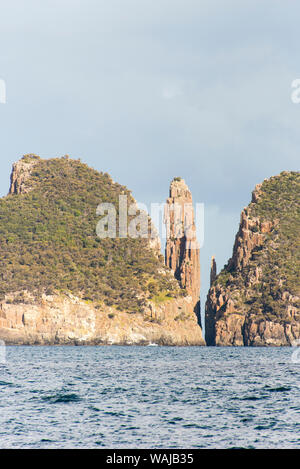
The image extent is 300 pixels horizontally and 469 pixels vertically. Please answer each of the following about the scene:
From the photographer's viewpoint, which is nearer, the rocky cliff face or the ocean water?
the ocean water

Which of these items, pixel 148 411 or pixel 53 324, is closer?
pixel 148 411

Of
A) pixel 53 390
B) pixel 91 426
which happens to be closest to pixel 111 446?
pixel 91 426

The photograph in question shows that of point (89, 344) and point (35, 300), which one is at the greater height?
point (35, 300)

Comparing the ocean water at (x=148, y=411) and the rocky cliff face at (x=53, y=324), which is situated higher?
the rocky cliff face at (x=53, y=324)

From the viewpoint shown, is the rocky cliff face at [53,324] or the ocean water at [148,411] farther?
the rocky cliff face at [53,324]

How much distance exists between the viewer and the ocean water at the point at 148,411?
116 feet

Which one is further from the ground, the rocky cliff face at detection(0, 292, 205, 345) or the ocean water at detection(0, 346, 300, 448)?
the rocky cliff face at detection(0, 292, 205, 345)

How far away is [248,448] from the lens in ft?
109

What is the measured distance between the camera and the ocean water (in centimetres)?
3528

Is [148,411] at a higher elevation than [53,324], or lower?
lower

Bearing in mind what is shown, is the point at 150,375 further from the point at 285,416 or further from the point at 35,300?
the point at 35,300

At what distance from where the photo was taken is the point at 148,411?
4556 centimetres
